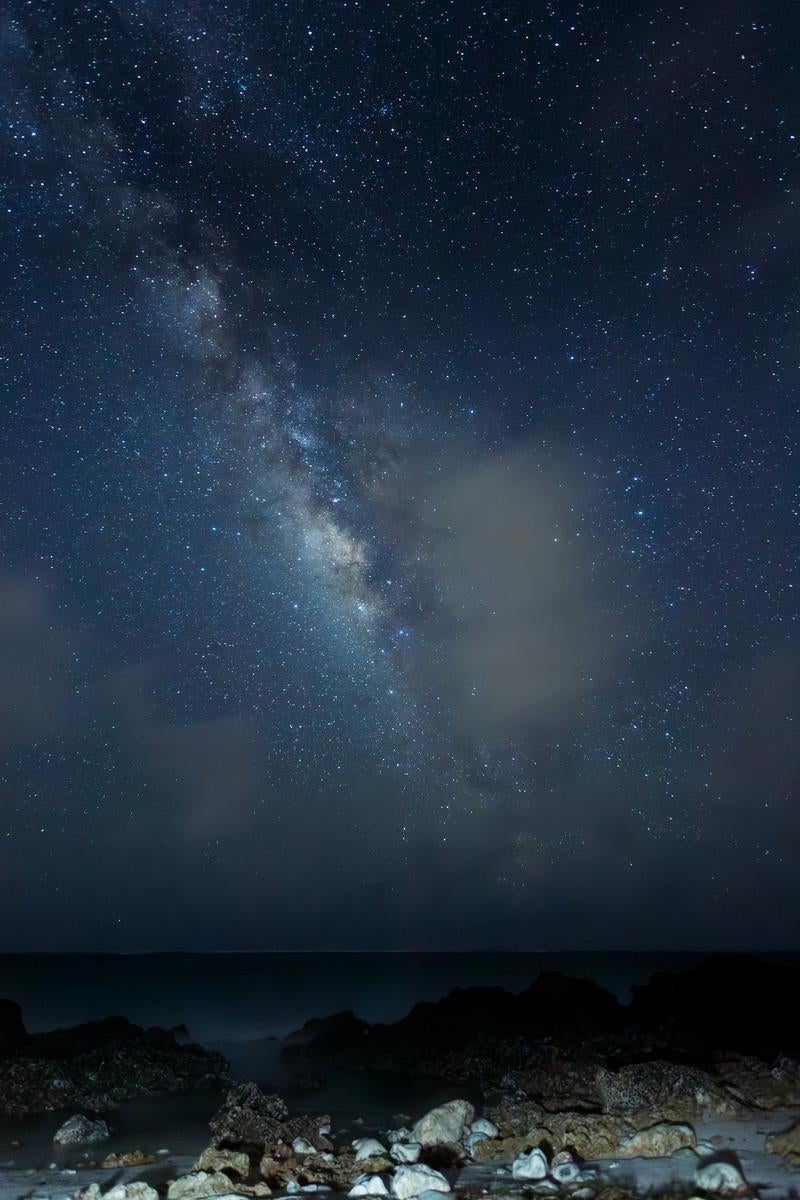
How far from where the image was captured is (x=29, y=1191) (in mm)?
9406

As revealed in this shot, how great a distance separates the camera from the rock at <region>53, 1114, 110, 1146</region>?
12.2 meters

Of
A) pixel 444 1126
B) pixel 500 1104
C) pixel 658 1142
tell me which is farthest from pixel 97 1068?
pixel 658 1142

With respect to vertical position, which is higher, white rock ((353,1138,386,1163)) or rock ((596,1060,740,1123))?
rock ((596,1060,740,1123))

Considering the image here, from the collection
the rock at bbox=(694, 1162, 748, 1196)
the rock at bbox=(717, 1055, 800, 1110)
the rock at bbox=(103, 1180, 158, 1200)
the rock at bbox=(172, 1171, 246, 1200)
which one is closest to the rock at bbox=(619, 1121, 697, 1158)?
the rock at bbox=(694, 1162, 748, 1196)

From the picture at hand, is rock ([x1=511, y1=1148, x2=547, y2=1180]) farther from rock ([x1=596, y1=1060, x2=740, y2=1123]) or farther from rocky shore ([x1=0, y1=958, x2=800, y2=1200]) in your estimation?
rock ([x1=596, y1=1060, x2=740, y2=1123])

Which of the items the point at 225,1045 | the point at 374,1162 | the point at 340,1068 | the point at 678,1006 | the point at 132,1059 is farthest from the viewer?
the point at 225,1045

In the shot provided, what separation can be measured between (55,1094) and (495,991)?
12.3m

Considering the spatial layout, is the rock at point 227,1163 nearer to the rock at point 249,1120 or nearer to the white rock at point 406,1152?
the rock at point 249,1120

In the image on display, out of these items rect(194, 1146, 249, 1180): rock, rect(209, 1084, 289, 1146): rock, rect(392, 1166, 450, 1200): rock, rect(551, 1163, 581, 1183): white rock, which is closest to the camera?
rect(392, 1166, 450, 1200): rock

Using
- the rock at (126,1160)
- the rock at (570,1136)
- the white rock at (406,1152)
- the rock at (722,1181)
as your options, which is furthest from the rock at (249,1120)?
the rock at (722,1181)

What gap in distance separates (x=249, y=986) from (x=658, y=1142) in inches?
2312

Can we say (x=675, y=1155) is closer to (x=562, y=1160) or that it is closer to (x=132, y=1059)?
(x=562, y=1160)

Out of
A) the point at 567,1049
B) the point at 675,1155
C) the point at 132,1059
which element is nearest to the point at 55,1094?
the point at 132,1059

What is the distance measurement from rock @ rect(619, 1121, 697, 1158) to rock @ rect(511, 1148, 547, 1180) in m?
0.97
